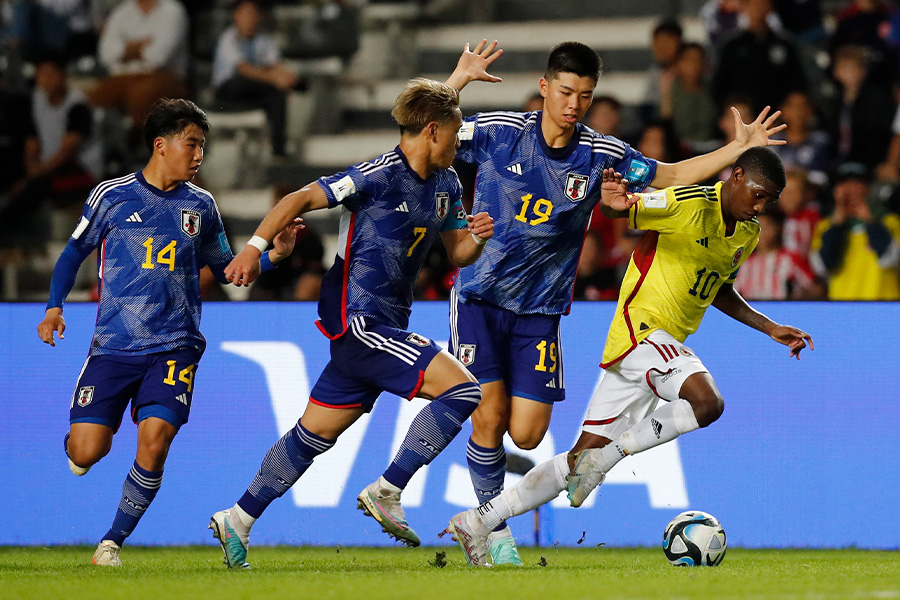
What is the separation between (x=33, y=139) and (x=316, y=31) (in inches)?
121

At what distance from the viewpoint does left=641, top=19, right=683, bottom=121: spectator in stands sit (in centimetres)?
1075

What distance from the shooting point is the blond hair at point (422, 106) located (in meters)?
5.32

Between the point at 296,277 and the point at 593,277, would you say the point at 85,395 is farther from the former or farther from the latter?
the point at 593,277

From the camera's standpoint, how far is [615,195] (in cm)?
551

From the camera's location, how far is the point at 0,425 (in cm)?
730

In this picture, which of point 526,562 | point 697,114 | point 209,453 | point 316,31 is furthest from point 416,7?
point 526,562

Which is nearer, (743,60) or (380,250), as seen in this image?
(380,250)

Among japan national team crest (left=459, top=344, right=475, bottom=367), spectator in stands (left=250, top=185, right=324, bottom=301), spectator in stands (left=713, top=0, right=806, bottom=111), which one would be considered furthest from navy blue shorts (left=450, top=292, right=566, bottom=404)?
spectator in stands (left=713, top=0, right=806, bottom=111)

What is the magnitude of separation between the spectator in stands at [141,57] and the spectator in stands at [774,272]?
580 centimetres

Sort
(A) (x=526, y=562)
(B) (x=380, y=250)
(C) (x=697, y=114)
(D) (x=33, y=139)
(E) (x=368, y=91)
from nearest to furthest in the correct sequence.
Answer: (B) (x=380, y=250) < (A) (x=526, y=562) < (C) (x=697, y=114) < (D) (x=33, y=139) < (E) (x=368, y=91)

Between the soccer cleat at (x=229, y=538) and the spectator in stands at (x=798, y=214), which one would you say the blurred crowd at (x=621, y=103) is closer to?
the spectator in stands at (x=798, y=214)

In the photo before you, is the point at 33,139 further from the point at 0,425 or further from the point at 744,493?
the point at 744,493

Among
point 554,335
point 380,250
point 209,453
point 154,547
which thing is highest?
point 380,250

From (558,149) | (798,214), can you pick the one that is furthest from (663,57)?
(558,149)
